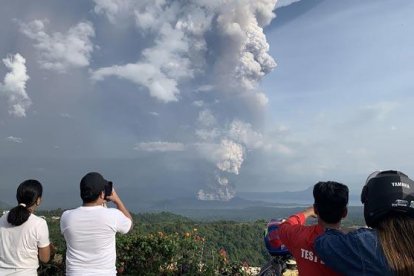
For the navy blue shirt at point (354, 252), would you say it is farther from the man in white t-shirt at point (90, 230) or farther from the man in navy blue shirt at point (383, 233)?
the man in white t-shirt at point (90, 230)

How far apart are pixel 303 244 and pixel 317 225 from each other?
133 millimetres

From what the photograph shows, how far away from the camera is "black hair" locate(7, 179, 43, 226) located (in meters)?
3.38

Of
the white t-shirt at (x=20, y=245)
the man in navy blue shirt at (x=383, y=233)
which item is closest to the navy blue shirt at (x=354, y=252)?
the man in navy blue shirt at (x=383, y=233)

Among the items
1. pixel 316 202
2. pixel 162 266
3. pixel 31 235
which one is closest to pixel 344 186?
pixel 316 202

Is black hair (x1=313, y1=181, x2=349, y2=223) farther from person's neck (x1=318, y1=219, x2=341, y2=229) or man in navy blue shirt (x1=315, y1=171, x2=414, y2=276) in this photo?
man in navy blue shirt (x1=315, y1=171, x2=414, y2=276)

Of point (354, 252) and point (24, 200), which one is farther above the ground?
point (24, 200)

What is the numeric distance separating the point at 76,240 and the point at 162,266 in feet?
9.49

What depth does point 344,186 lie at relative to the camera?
227 centimetres

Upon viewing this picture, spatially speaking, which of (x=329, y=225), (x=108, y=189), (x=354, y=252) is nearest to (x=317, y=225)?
(x=329, y=225)

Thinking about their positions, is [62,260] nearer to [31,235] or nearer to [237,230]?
[31,235]

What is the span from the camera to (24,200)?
3.48 meters

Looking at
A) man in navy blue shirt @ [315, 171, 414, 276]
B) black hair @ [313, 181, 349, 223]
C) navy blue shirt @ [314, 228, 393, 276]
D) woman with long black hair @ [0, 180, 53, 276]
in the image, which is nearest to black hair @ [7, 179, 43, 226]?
woman with long black hair @ [0, 180, 53, 276]

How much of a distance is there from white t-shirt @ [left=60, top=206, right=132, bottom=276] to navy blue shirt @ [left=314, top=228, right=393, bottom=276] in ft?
5.98

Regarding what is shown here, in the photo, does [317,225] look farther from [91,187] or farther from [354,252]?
[91,187]
